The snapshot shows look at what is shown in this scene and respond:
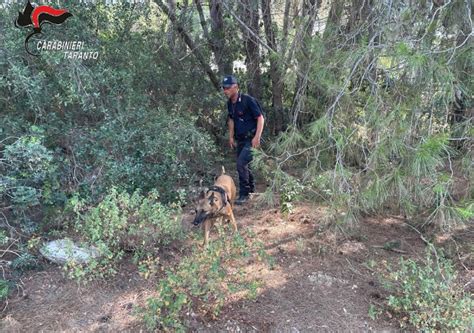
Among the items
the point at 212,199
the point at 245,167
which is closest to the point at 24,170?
the point at 212,199

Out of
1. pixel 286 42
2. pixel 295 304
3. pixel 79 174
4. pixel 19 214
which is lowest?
pixel 295 304

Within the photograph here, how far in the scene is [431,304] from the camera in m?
2.80

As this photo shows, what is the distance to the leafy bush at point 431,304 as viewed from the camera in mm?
2756

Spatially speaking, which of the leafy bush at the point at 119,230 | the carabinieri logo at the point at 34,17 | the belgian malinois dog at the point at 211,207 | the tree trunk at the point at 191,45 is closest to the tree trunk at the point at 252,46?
the tree trunk at the point at 191,45

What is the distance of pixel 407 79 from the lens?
10.6ft

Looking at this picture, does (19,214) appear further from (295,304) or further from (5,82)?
(295,304)

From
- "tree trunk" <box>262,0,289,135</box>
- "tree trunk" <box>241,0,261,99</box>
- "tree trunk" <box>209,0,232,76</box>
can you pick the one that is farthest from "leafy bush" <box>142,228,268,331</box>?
"tree trunk" <box>209,0,232,76</box>

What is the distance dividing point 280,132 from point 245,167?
32.8 inches

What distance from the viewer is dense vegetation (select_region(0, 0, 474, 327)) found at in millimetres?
3055

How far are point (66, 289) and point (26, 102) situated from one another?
2.09 meters

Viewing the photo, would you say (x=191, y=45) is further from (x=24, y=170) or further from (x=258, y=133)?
(x=24, y=170)

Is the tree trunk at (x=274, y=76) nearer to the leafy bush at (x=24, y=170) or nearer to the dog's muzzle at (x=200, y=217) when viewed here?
the dog's muzzle at (x=200, y=217)

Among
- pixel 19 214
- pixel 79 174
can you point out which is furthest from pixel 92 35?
pixel 19 214

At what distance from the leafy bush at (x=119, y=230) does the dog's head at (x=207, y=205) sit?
30cm
